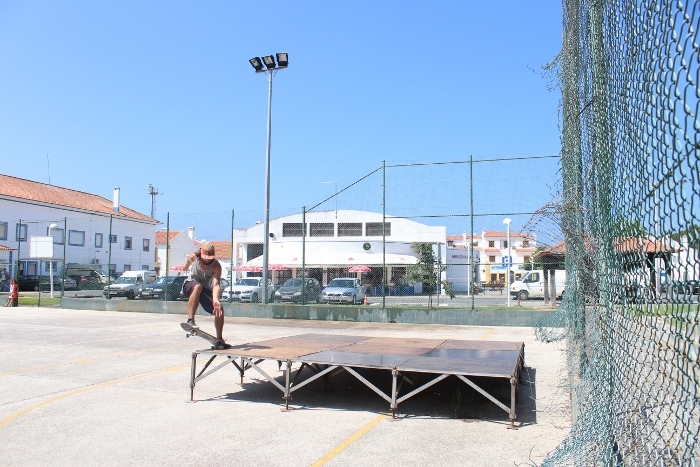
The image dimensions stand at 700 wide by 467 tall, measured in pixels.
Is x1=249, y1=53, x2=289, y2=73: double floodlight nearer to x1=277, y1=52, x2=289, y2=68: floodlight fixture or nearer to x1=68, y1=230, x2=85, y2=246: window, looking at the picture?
x1=277, y1=52, x2=289, y2=68: floodlight fixture

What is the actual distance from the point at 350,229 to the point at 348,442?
3493 cm

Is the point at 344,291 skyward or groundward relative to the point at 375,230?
groundward

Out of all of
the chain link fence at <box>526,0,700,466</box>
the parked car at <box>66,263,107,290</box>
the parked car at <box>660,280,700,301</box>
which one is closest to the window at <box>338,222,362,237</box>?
the parked car at <box>66,263,107,290</box>

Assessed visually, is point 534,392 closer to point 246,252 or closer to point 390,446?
point 390,446

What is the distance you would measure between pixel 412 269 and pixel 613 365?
19.3 meters

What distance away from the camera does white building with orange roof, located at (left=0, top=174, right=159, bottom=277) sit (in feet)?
152

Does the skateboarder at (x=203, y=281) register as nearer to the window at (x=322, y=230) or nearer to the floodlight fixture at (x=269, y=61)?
the floodlight fixture at (x=269, y=61)

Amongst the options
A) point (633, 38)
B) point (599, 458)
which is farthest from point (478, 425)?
point (633, 38)

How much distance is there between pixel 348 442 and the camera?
5809 mm

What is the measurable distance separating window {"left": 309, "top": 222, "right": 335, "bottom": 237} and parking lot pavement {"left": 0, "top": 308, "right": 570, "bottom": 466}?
28823mm

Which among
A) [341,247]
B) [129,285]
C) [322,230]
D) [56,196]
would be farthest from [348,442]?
[56,196]

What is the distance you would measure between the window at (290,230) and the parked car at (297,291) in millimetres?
18316

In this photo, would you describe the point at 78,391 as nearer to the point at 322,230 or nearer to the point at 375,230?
the point at 375,230

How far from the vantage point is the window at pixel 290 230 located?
43.0 m
